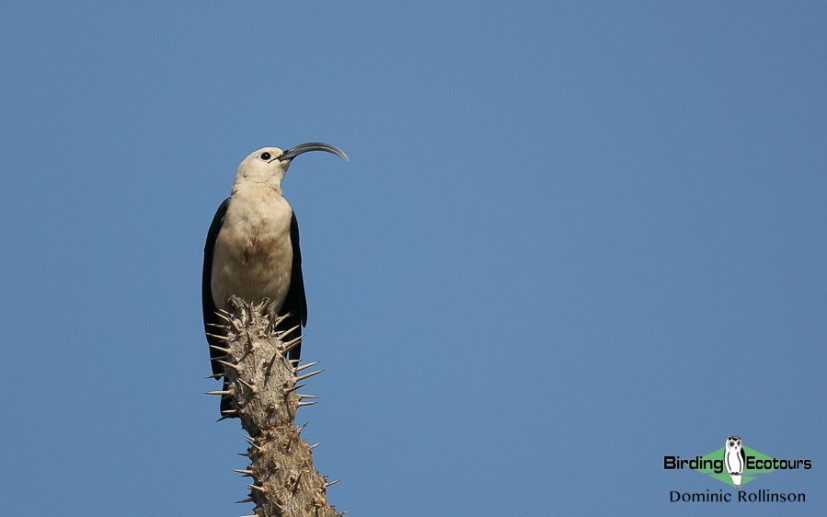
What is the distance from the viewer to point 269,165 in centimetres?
1008

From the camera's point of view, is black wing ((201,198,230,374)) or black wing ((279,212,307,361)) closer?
black wing ((201,198,230,374))

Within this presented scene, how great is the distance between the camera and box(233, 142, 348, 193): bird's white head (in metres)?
9.99

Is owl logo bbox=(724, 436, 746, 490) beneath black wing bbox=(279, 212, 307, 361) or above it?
beneath

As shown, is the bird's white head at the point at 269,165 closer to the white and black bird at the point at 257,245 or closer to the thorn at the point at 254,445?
the white and black bird at the point at 257,245

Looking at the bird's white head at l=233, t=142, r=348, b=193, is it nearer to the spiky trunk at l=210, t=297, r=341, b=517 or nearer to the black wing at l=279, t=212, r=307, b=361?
the black wing at l=279, t=212, r=307, b=361

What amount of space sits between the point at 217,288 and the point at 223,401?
129 cm

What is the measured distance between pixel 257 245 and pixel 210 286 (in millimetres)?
1082

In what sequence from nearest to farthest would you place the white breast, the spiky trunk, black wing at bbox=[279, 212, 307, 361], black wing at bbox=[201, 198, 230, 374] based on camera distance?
the spiky trunk < the white breast < black wing at bbox=[201, 198, 230, 374] < black wing at bbox=[279, 212, 307, 361]

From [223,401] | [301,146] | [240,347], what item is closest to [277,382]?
[240,347]

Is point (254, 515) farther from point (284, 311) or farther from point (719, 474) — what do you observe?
point (719, 474)

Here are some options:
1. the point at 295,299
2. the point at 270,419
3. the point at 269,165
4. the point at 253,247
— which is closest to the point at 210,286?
the point at 295,299

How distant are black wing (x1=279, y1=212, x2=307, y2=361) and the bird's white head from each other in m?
0.50

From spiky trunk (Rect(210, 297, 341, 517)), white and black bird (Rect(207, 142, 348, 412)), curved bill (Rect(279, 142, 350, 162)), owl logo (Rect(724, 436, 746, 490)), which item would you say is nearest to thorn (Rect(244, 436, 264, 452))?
spiky trunk (Rect(210, 297, 341, 517))

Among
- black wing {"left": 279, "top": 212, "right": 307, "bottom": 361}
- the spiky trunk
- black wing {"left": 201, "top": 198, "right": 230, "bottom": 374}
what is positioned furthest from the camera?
black wing {"left": 279, "top": 212, "right": 307, "bottom": 361}
